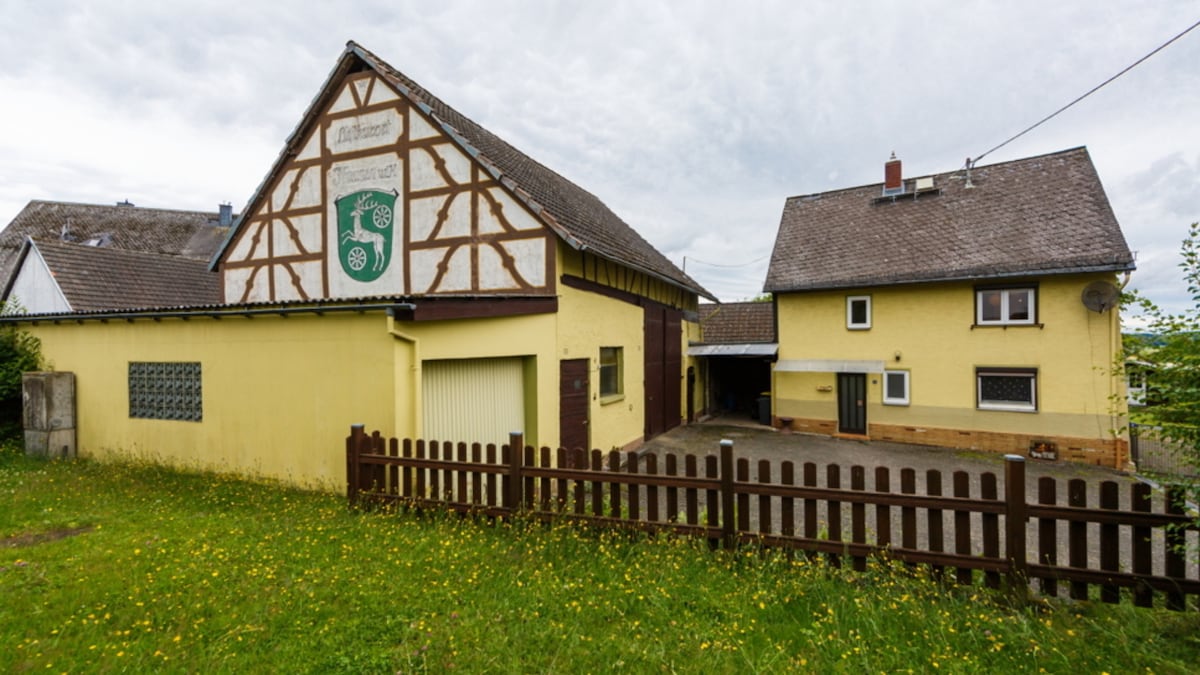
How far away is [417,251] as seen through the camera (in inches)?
406

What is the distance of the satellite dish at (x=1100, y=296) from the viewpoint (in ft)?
37.1

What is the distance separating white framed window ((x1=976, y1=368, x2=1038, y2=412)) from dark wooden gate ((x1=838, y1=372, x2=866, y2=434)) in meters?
2.56

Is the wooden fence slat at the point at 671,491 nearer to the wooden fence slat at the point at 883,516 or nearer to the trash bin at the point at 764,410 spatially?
the wooden fence slat at the point at 883,516

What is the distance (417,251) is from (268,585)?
24.0 ft

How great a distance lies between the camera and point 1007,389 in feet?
41.1

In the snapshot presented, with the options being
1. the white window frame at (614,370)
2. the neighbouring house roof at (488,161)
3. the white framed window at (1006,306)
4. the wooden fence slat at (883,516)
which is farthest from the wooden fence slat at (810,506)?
the white framed window at (1006,306)

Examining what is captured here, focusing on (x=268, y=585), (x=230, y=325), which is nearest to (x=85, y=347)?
(x=230, y=325)

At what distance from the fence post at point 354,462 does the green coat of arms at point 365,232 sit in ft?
17.9

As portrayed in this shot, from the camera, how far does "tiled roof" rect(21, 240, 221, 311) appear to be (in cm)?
1620

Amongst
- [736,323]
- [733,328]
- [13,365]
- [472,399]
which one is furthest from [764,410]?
[13,365]

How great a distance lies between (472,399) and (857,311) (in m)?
11.1

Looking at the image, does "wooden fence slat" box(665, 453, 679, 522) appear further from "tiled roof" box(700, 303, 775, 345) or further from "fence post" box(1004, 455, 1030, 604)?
"tiled roof" box(700, 303, 775, 345)

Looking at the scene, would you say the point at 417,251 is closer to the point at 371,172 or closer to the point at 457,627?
the point at 371,172

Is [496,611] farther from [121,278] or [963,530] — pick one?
[121,278]
